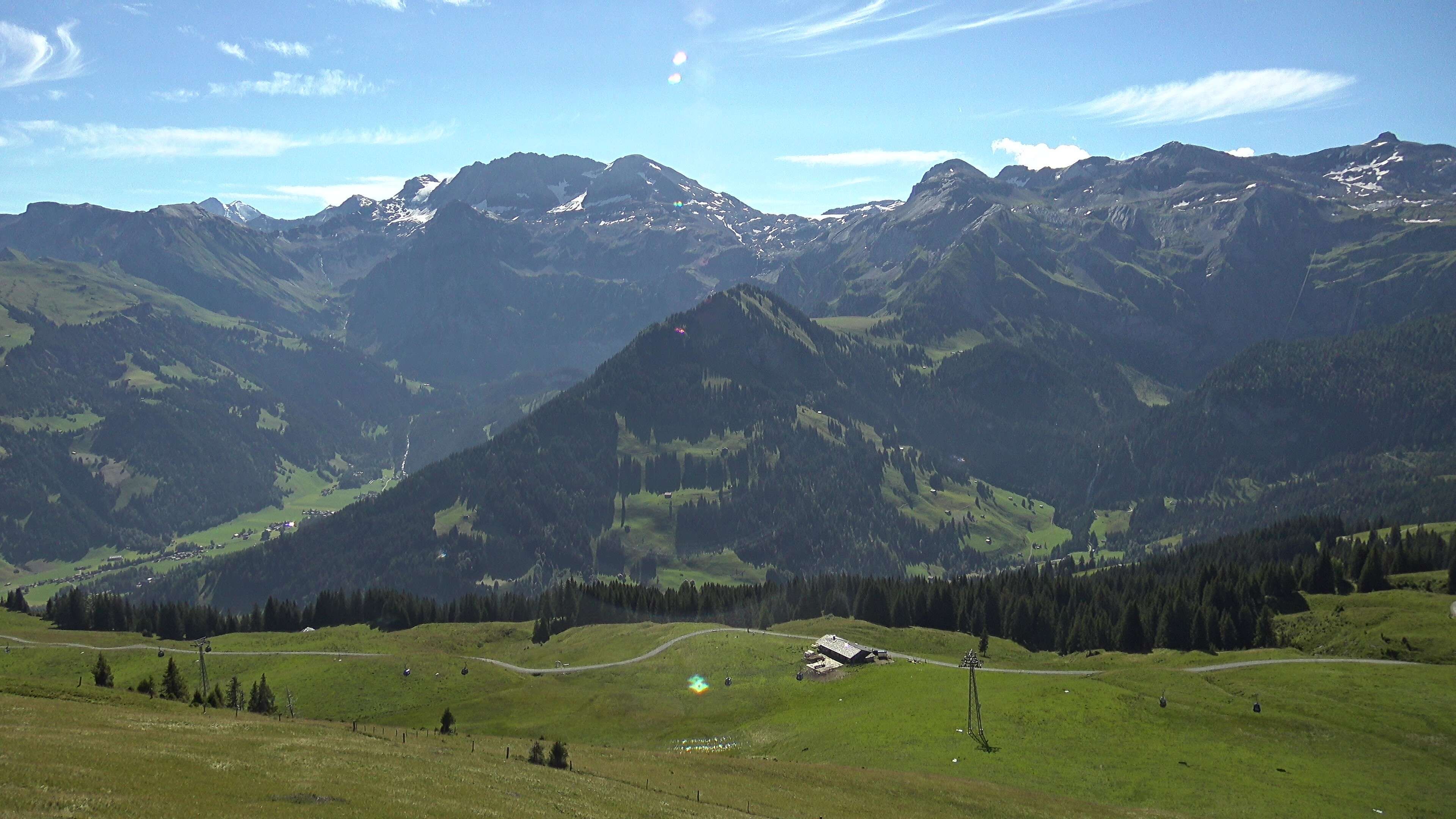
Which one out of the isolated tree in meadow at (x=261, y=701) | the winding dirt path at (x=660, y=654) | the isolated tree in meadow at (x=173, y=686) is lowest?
the winding dirt path at (x=660, y=654)

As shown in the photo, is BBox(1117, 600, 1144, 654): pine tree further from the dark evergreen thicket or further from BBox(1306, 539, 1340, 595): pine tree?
BBox(1306, 539, 1340, 595): pine tree

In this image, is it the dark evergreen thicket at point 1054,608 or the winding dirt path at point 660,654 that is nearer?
the winding dirt path at point 660,654

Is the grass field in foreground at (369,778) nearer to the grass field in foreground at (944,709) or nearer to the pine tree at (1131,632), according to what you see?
the grass field in foreground at (944,709)

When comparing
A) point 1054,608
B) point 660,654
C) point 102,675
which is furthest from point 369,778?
point 1054,608

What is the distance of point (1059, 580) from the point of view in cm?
18512

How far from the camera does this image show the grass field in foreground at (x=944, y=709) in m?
81.8

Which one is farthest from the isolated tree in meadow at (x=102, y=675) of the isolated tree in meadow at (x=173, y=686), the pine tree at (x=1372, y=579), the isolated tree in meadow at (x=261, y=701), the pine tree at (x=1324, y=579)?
the pine tree at (x=1372, y=579)

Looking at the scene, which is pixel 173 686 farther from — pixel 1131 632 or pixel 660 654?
pixel 1131 632

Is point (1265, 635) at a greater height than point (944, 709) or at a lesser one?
greater

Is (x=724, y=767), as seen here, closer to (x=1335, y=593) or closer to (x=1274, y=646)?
(x=1274, y=646)

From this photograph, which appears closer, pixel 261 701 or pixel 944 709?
pixel 261 701

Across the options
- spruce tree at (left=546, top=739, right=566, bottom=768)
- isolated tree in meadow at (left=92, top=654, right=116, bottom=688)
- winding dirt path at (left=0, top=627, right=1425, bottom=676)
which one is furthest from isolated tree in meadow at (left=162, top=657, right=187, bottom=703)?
spruce tree at (left=546, top=739, right=566, bottom=768)

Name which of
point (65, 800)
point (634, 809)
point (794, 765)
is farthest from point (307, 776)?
point (794, 765)

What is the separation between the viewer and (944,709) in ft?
336
